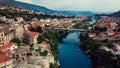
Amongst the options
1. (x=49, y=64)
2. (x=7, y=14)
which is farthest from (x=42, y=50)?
(x=7, y=14)

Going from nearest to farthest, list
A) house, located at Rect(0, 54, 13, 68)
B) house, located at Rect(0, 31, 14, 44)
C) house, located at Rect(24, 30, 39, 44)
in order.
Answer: house, located at Rect(0, 54, 13, 68) → house, located at Rect(0, 31, 14, 44) → house, located at Rect(24, 30, 39, 44)

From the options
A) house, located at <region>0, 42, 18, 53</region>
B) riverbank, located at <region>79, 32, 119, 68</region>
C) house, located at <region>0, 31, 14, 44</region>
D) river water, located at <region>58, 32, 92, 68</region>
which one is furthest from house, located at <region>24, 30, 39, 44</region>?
riverbank, located at <region>79, 32, 119, 68</region>

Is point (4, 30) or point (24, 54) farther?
point (4, 30)

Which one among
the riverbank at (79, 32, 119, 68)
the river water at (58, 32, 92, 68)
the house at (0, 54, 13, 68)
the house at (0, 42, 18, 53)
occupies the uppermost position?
the house at (0, 54, 13, 68)

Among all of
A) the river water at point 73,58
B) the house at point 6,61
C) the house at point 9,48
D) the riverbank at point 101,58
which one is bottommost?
the river water at point 73,58

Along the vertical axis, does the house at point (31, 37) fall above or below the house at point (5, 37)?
below

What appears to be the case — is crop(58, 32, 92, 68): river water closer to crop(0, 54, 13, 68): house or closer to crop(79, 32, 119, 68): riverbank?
crop(79, 32, 119, 68): riverbank

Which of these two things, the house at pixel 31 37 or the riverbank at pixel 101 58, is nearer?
the riverbank at pixel 101 58

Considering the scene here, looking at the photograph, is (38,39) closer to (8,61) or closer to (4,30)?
(4,30)

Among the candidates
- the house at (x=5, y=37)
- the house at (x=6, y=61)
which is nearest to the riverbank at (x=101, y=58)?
the house at (x=6, y=61)

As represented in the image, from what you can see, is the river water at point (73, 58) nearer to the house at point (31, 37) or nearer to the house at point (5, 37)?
the house at point (31, 37)

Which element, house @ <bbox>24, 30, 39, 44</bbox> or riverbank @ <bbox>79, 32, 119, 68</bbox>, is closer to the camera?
riverbank @ <bbox>79, 32, 119, 68</bbox>
